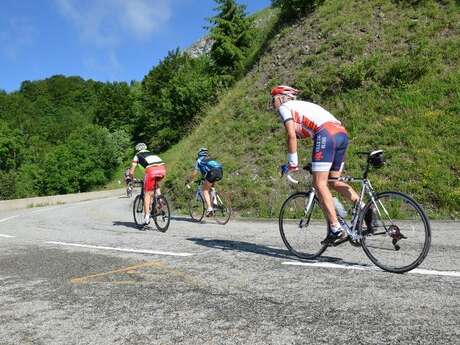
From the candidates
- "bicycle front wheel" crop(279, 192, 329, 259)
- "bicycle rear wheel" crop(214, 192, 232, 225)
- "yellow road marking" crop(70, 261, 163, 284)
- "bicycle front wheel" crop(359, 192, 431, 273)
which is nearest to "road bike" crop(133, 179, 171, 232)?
"bicycle rear wheel" crop(214, 192, 232, 225)

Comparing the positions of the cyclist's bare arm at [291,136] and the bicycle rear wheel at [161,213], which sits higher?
the cyclist's bare arm at [291,136]

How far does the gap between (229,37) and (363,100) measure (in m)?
25.8

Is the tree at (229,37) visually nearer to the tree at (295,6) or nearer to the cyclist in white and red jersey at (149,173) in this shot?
the tree at (295,6)

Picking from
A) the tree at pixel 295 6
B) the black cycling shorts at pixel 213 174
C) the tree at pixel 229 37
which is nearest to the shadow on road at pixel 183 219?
the black cycling shorts at pixel 213 174

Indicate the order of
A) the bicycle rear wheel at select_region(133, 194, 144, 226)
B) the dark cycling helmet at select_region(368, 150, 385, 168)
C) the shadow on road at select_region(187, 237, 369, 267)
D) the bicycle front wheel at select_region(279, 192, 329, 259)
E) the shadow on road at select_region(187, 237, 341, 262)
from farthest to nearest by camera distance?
the bicycle rear wheel at select_region(133, 194, 144, 226) < the shadow on road at select_region(187, 237, 341, 262) < the bicycle front wheel at select_region(279, 192, 329, 259) < the shadow on road at select_region(187, 237, 369, 267) < the dark cycling helmet at select_region(368, 150, 385, 168)

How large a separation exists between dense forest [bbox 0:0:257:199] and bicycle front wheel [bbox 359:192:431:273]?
31593 mm

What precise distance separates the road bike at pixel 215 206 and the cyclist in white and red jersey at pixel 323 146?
19.8 feet

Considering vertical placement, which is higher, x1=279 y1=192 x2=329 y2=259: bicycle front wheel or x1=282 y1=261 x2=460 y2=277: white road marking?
x1=279 y1=192 x2=329 y2=259: bicycle front wheel

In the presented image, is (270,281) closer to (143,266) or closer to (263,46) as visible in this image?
(143,266)

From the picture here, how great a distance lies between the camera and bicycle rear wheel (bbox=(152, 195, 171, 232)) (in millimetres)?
9695

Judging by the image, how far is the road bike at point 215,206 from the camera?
11297 millimetres

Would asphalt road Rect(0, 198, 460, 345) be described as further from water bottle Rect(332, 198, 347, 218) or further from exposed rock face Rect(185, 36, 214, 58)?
exposed rock face Rect(185, 36, 214, 58)

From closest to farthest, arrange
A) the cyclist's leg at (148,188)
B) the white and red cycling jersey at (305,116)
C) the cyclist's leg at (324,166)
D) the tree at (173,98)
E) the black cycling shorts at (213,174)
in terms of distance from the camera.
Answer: the cyclist's leg at (324,166)
the white and red cycling jersey at (305,116)
the cyclist's leg at (148,188)
the black cycling shorts at (213,174)
the tree at (173,98)

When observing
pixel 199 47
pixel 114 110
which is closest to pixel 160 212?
pixel 114 110
